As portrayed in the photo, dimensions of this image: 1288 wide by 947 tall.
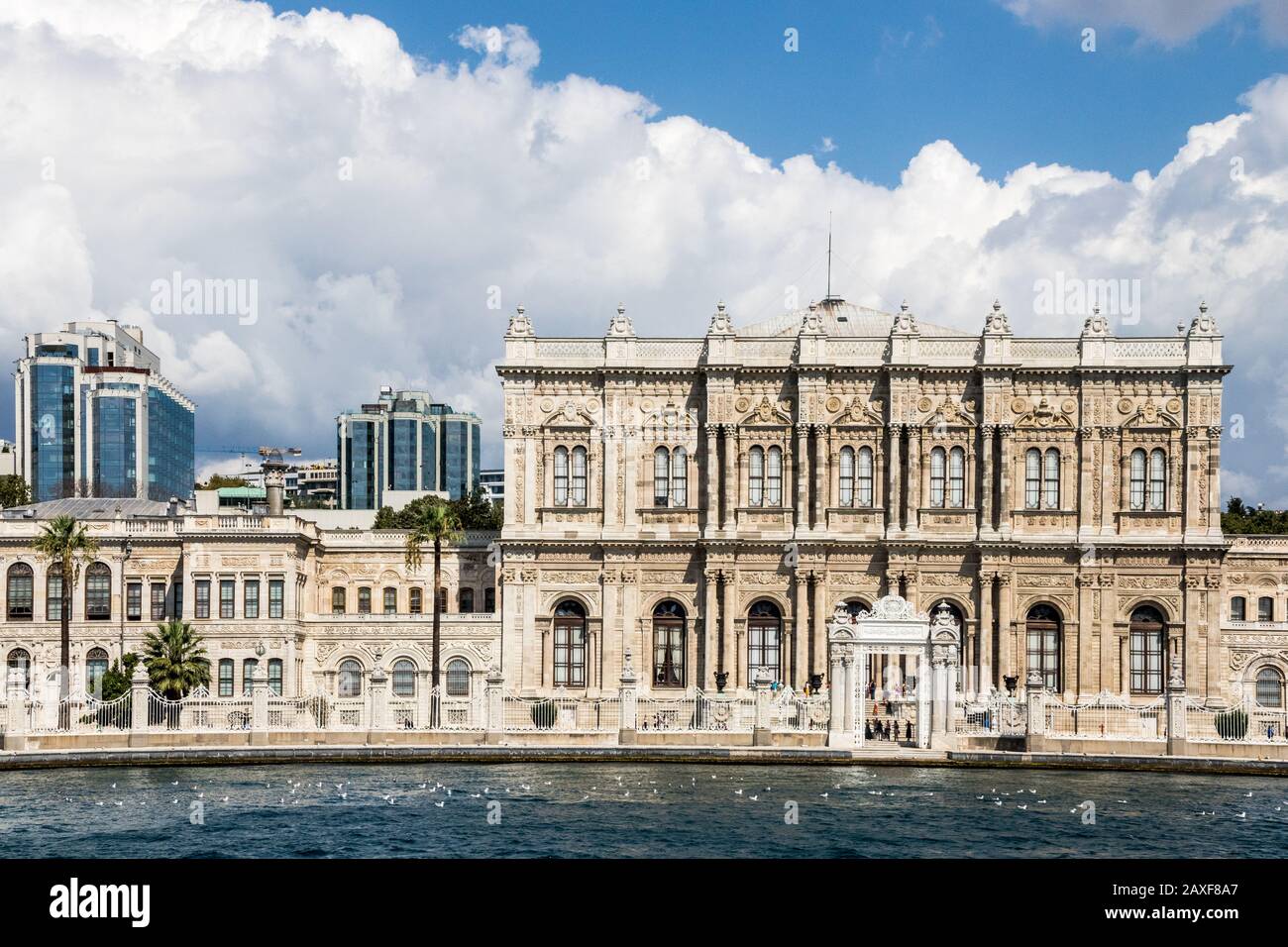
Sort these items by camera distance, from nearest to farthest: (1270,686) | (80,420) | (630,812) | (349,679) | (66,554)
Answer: (630,812) < (66,554) < (1270,686) < (349,679) < (80,420)

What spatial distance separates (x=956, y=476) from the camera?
165ft

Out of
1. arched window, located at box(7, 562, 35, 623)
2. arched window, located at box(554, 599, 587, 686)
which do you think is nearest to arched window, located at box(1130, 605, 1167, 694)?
arched window, located at box(554, 599, 587, 686)

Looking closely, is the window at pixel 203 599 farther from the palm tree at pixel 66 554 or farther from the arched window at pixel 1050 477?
the arched window at pixel 1050 477

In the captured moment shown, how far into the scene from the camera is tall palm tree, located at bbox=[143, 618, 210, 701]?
43219 millimetres

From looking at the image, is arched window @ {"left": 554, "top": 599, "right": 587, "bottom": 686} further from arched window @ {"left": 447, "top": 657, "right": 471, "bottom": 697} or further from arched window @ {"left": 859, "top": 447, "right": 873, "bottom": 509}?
arched window @ {"left": 859, "top": 447, "right": 873, "bottom": 509}

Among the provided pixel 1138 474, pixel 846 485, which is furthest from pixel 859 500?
pixel 1138 474

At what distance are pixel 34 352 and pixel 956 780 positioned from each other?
111m

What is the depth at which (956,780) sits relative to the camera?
112 feet

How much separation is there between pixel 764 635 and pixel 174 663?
761 inches

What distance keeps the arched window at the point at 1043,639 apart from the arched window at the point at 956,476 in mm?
4489

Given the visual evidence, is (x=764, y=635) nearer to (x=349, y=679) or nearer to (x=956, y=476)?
(x=956, y=476)
